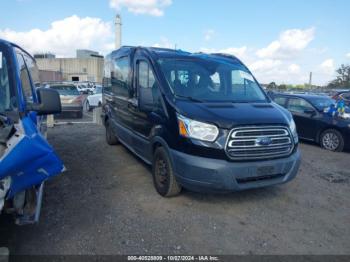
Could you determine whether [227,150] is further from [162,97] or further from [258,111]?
[162,97]

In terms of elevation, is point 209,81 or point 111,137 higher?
point 209,81

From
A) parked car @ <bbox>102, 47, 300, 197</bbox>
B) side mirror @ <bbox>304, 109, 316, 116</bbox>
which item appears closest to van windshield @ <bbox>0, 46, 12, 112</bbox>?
parked car @ <bbox>102, 47, 300, 197</bbox>

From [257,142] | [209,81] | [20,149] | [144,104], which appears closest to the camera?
[20,149]

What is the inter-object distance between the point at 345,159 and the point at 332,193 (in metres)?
2.85

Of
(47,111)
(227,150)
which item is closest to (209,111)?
(227,150)

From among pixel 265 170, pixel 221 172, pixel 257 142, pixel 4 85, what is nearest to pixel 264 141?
pixel 257 142

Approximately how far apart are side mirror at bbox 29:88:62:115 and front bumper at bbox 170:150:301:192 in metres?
1.62

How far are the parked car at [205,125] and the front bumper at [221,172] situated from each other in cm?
1

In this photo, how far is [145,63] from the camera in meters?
5.00

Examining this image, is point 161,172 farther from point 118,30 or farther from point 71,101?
point 118,30

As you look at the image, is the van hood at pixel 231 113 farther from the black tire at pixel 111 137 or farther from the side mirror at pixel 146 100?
the black tire at pixel 111 137

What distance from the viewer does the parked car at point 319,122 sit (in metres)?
8.04

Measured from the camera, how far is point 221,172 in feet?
12.3

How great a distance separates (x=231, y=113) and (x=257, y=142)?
0.52 metres
